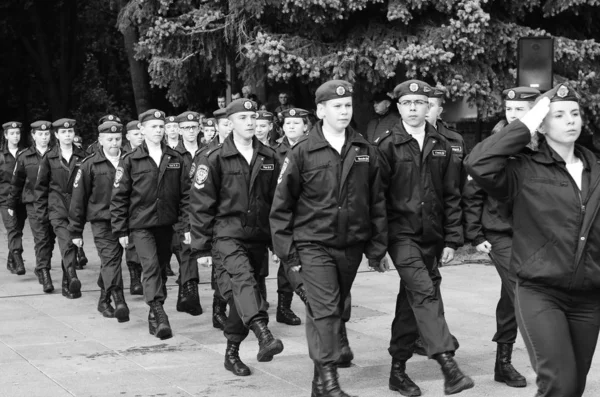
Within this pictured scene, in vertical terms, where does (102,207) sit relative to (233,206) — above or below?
below

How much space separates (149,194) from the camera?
9.57m

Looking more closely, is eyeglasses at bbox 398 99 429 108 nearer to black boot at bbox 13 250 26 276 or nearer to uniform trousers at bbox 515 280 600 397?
uniform trousers at bbox 515 280 600 397

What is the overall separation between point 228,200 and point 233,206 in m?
0.06

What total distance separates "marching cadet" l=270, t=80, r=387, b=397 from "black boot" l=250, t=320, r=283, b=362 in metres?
0.54

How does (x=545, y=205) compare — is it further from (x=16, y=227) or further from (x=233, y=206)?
(x=16, y=227)

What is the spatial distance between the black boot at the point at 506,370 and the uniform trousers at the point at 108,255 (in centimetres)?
426

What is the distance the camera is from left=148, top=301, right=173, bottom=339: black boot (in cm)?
904

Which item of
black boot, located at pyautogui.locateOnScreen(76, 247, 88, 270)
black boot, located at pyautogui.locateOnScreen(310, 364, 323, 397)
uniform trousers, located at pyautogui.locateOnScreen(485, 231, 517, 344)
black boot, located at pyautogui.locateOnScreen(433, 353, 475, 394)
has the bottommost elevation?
black boot, located at pyautogui.locateOnScreen(76, 247, 88, 270)

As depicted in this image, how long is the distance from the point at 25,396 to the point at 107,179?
384 cm

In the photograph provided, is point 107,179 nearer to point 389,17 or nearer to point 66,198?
point 66,198

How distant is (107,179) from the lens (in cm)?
1050

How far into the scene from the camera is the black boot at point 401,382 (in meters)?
6.93

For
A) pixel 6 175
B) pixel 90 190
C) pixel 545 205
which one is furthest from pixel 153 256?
pixel 6 175

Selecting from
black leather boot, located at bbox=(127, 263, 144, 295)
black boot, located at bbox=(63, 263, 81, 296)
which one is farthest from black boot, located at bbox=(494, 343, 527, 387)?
black boot, located at bbox=(63, 263, 81, 296)
